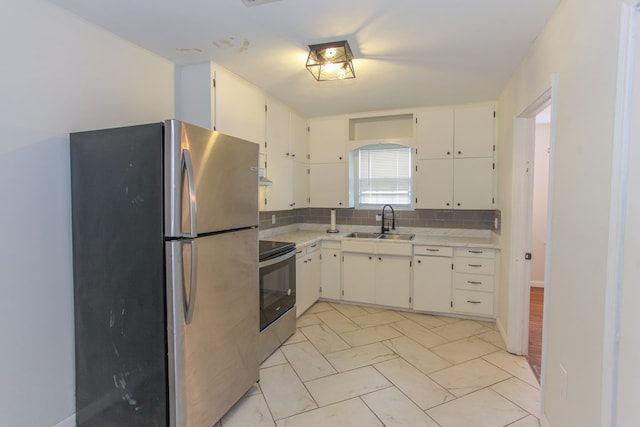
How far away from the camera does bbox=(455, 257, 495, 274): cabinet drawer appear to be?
348cm

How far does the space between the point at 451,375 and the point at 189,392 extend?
1970mm

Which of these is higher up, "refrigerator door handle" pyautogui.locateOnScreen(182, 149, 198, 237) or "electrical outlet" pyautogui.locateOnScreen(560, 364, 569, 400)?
"refrigerator door handle" pyautogui.locateOnScreen(182, 149, 198, 237)

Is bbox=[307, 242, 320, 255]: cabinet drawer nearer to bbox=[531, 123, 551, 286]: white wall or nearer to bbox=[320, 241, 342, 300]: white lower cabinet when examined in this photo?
bbox=[320, 241, 342, 300]: white lower cabinet

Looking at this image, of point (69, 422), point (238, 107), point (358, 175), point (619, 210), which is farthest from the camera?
point (358, 175)

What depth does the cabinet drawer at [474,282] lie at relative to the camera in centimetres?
350

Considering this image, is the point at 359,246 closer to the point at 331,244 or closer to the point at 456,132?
the point at 331,244

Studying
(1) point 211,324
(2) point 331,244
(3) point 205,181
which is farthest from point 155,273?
(2) point 331,244

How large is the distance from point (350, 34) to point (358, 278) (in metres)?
2.78

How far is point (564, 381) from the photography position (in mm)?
1656

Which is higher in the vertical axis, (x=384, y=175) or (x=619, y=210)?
(x=384, y=175)

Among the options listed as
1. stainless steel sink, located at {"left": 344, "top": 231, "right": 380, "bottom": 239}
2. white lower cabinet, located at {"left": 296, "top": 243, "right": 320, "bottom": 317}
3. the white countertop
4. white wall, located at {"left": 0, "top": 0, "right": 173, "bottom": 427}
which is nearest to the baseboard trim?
white wall, located at {"left": 0, "top": 0, "right": 173, "bottom": 427}

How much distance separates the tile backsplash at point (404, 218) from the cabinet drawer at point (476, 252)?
26cm

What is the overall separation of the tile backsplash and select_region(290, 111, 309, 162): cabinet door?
83 centimetres

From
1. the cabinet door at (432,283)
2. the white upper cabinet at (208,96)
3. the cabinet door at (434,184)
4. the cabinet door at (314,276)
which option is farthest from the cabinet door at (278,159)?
the cabinet door at (432,283)
